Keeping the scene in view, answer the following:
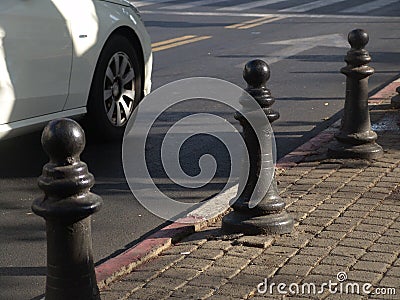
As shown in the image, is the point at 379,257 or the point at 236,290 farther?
the point at 379,257

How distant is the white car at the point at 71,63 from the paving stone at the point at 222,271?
7.62 ft

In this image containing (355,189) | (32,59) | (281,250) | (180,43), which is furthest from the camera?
(180,43)

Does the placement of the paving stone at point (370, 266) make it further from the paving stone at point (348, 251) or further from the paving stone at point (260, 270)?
the paving stone at point (260, 270)

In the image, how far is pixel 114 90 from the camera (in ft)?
26.5

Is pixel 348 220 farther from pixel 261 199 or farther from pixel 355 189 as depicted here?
pixel 355 189

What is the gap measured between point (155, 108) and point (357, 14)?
1220cm

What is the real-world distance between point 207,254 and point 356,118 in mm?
2585

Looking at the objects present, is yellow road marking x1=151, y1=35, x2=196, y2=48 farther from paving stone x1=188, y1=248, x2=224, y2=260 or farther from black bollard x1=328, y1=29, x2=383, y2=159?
paving stone x1=188, y1=248, x2=224, y2=260

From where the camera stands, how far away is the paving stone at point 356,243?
209 inches

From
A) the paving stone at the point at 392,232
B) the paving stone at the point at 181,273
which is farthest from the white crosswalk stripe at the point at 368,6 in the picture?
the paving stone at the point at 181,273

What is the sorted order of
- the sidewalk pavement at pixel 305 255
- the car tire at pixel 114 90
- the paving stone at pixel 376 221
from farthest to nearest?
the car tire at pixel 114 90, the paving stone at pixel 376 221, the sidewalk pavement at pixel 305 255

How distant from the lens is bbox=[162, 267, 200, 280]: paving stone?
16.2 feet

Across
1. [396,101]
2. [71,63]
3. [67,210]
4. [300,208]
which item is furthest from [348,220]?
[396,101]

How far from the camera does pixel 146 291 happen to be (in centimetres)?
474
